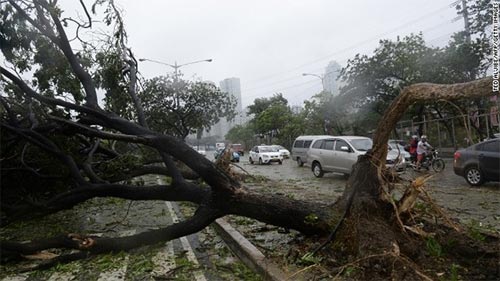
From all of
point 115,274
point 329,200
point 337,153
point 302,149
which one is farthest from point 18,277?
point 302,149

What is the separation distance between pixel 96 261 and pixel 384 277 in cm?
408

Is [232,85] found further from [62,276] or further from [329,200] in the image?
[62,276]

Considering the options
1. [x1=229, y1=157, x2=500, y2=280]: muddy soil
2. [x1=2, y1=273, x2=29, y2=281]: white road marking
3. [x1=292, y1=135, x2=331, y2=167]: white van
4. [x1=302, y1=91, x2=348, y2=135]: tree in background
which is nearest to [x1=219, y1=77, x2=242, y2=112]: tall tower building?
[x1=302, y1=91, x2=348, y2=135]: tree in background

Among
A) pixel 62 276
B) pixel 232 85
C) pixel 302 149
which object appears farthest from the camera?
pixel 232 85

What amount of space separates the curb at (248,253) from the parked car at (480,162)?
269 inches

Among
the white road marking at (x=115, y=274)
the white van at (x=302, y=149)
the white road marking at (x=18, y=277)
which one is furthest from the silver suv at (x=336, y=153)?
the white road marking at (x=18, y=277)

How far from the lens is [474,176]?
35.9ft

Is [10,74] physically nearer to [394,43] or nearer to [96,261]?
[96,261]

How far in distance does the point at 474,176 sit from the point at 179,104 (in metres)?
21.0

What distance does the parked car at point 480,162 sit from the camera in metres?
10.2

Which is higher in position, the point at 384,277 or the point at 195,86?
the point at 195,86

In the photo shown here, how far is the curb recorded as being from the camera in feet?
15.3

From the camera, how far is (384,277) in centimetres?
404

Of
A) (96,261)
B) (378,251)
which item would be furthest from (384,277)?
(96,261)
